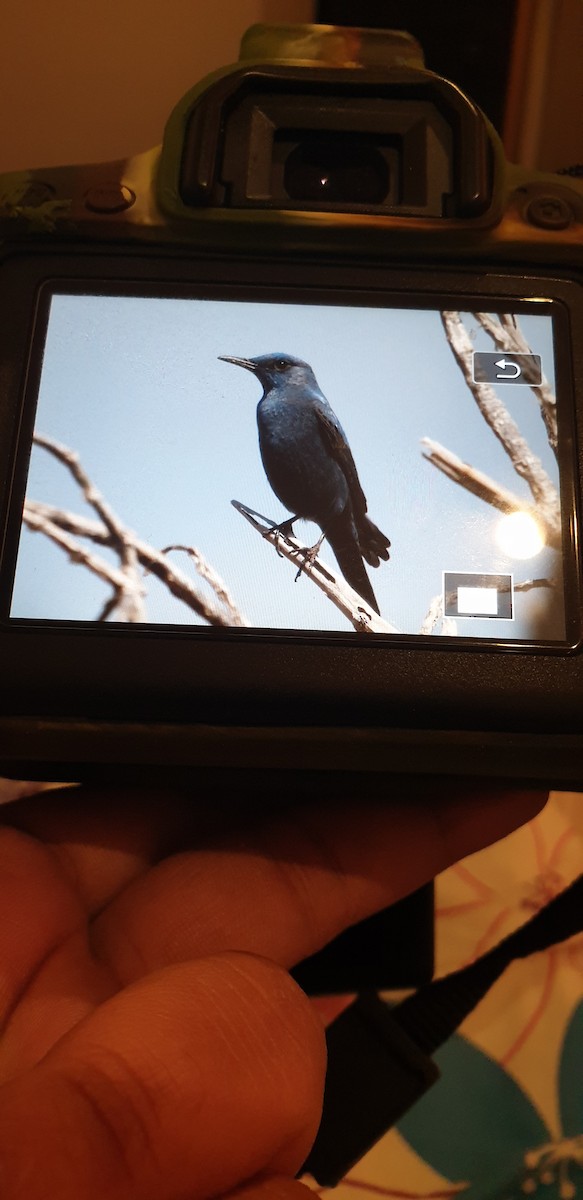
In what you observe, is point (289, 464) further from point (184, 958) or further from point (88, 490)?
point (184, 958)

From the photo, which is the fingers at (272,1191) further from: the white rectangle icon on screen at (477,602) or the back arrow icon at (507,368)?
the back arrow icon at (507,368)

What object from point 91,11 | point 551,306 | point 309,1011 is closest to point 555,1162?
point 309,1011

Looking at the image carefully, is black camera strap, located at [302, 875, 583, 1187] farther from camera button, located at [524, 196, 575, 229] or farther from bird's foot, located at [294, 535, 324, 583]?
camera button, located at [524, 196, 575, 229]

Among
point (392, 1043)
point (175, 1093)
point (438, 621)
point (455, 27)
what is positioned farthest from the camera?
point (455, 27)

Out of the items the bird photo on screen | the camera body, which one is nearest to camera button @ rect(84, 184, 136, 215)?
the camera body

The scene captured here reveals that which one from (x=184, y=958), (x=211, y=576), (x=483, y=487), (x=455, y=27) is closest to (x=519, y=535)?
(x=483, y=487)
